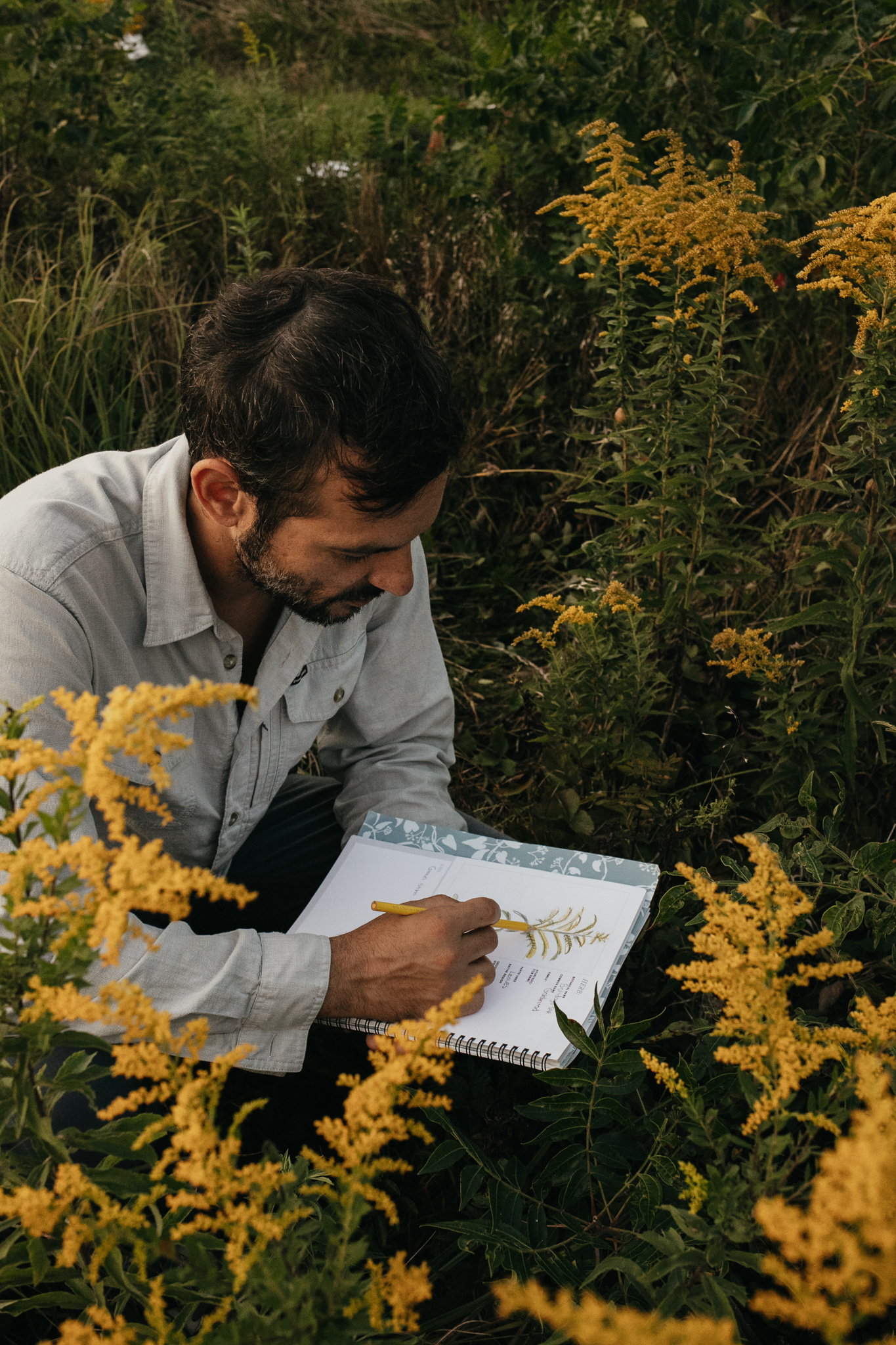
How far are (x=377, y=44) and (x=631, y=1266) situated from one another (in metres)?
8.61

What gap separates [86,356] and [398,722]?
192cm

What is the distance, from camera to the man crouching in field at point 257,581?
1.68m

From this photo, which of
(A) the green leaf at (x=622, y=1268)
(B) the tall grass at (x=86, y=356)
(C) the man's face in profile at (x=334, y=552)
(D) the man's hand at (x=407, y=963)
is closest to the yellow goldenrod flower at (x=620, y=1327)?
(A) the green leaf at (x=622, y=1268)

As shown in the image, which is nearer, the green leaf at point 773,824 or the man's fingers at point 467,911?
the man's fingers at point 467,911

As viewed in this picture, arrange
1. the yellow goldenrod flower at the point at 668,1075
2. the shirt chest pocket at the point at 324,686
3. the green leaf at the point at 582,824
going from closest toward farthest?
the yellow goldenrod flower at the point at 668,1075 → the shirt chest pocket at the point at 324,686 → the green leaf at the point at 582,824

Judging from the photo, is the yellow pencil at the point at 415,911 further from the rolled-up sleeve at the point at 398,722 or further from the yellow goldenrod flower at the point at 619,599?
the yellow goldenrod flower at the point at 619,599

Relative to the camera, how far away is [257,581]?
6.37 feet

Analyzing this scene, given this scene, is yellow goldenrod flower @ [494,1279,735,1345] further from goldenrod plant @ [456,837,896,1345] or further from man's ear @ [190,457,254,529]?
man's ear @ [190,457,254,529]

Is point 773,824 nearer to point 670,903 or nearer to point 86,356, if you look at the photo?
point 670,903

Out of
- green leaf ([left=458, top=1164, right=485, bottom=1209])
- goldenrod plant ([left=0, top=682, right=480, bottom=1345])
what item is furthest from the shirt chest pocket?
goldenrod plant ([left=0, top=682, right=480, bottom=1345])

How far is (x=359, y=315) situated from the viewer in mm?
1874

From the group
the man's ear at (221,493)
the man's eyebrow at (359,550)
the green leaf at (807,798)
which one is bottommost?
the green leaf at (807,798)

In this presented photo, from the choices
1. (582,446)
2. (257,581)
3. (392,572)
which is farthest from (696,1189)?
(582,446)

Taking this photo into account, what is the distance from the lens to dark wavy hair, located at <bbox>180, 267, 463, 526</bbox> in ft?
5.91
